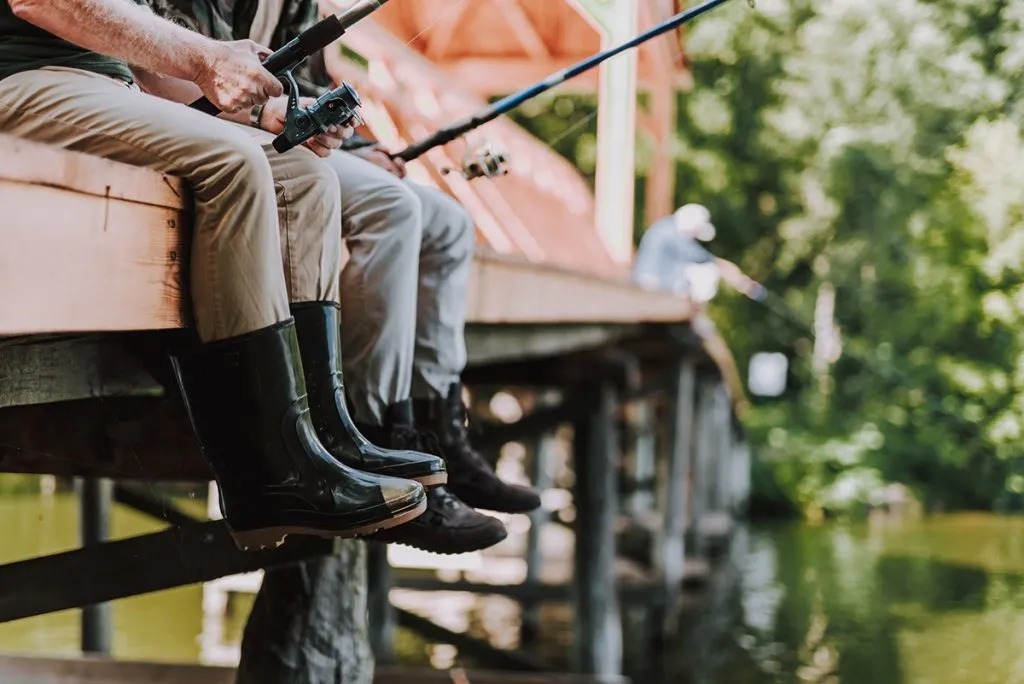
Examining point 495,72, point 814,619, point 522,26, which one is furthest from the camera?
point 814,619

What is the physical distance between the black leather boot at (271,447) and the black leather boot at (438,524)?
307 millimetres

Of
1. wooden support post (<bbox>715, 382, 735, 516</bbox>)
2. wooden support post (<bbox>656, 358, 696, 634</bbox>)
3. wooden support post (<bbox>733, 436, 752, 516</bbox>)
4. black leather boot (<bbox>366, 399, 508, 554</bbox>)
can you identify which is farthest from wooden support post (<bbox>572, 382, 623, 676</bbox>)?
wooden support post (<bbox>733, 436, 752, 516</bbox>)

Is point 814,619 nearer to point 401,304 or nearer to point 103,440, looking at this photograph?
point 103,440

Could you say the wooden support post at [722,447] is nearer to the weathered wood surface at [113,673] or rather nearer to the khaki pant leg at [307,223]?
the weathered wood surface at [113,673]

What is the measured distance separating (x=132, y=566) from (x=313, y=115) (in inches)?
32.7

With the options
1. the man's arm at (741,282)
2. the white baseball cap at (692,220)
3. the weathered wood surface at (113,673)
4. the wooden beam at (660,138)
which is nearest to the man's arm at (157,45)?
the weathered wood surface at (113,673)

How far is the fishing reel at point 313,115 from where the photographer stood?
1771 mm

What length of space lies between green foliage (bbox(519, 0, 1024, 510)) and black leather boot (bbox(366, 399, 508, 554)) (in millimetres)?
10931

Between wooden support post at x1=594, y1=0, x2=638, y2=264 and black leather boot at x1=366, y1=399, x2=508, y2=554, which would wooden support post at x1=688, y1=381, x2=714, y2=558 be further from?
black leather boot at x1=366, y1=399, x2=508, y2=554

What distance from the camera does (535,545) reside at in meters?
9.71

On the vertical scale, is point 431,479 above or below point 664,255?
below

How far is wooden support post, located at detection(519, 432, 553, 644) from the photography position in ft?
31.5

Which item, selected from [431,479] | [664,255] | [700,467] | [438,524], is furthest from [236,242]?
Result: [700,467]

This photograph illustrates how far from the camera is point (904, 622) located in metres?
11.4
